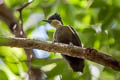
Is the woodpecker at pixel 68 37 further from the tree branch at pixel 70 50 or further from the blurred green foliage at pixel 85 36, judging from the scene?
the tree branch at pixel 70 50

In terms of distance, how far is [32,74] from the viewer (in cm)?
274

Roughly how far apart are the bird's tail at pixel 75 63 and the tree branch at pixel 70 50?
0.53 ft

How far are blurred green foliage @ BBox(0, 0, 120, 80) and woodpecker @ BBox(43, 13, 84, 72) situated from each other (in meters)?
0.06

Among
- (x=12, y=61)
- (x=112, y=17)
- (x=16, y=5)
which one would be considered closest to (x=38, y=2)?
(x=16, y=5)

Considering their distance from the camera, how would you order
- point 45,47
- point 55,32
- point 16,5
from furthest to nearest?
point 16,5 < point 55,32 < point 45,47

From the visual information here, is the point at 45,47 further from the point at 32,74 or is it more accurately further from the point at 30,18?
the point at 30,18

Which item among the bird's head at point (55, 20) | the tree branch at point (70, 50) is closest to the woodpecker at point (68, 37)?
the bird's head at point (55, 20)

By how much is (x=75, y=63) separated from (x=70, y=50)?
0.71 feet

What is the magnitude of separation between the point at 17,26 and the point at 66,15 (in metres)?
0.59

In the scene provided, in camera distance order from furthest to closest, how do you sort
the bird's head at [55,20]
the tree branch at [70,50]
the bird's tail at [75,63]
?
1. the bird's head at [55,20]
2. the bird's tail at [75,63]
3. the tree branch at [70,50]

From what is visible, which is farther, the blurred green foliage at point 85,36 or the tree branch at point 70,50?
the blurred green foliage at point 85,36

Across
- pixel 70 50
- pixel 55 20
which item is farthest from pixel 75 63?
pixel 55 20

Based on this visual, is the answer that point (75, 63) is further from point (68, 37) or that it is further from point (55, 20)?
point (55, 20)

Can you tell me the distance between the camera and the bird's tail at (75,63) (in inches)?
87.1
